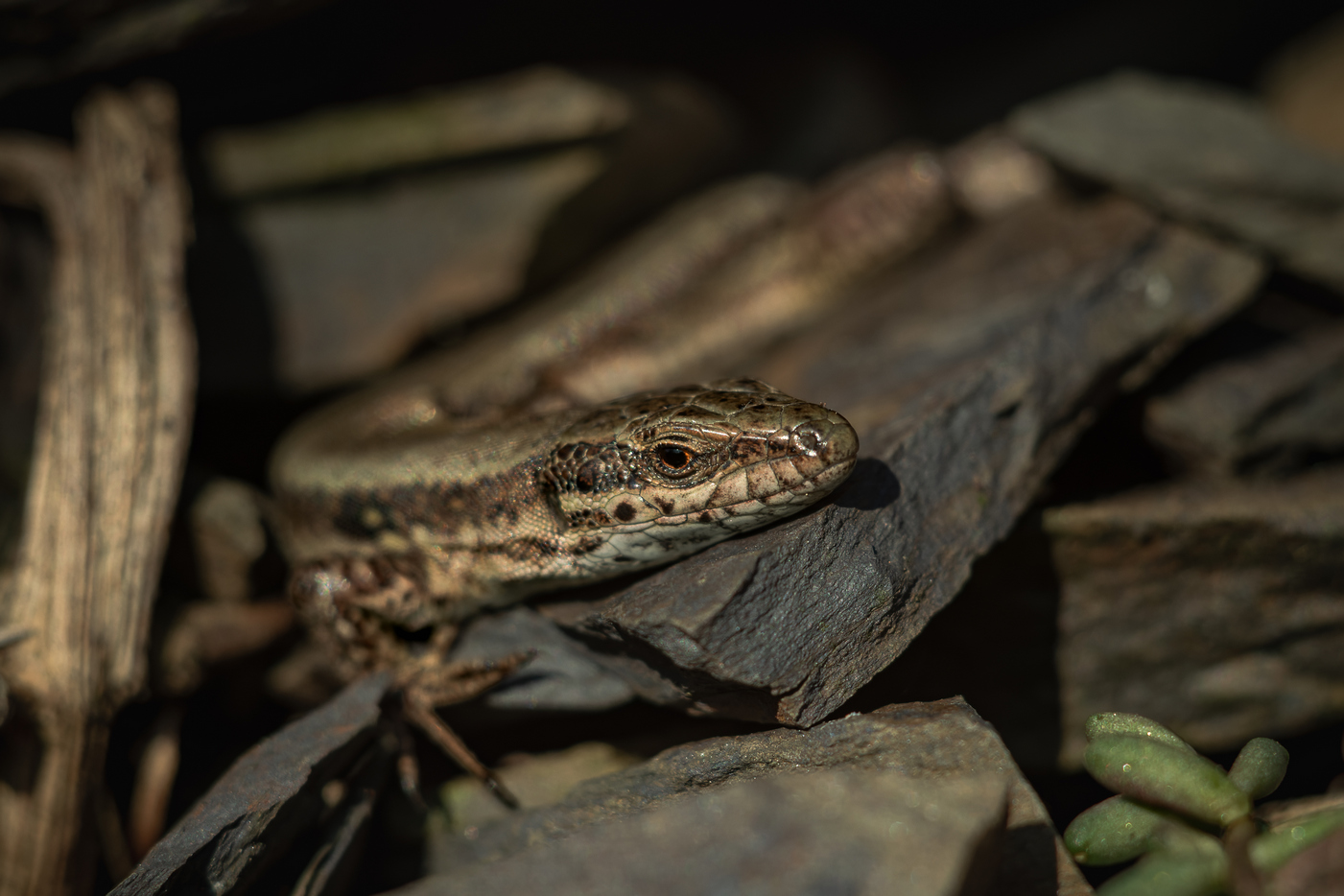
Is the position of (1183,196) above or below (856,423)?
above

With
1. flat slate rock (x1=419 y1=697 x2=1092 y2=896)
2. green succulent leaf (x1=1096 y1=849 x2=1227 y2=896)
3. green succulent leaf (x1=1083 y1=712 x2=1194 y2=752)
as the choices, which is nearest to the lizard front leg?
flat slate rock (x1=419 y1=697 x2=1092 y2=896)

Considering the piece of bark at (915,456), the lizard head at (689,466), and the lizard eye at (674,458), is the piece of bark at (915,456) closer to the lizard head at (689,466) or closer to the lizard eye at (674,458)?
the lizard head at (689,466)

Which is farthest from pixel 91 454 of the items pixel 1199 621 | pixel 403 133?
pixel 1199 621

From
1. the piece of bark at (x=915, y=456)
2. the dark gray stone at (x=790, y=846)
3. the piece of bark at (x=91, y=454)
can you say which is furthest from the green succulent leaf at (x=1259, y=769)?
the piece of bark at (x=91, y=454)

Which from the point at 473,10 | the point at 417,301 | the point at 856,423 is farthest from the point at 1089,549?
the point at 473,10

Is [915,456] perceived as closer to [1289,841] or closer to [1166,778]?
[1166,778]

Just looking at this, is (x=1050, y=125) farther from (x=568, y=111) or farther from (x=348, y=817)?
(x=348, y=817)

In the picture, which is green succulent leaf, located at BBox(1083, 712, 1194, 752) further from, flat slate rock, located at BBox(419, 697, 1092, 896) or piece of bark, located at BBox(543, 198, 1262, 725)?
piece of bark, located at BBox(543, 198, 1262, 725)
